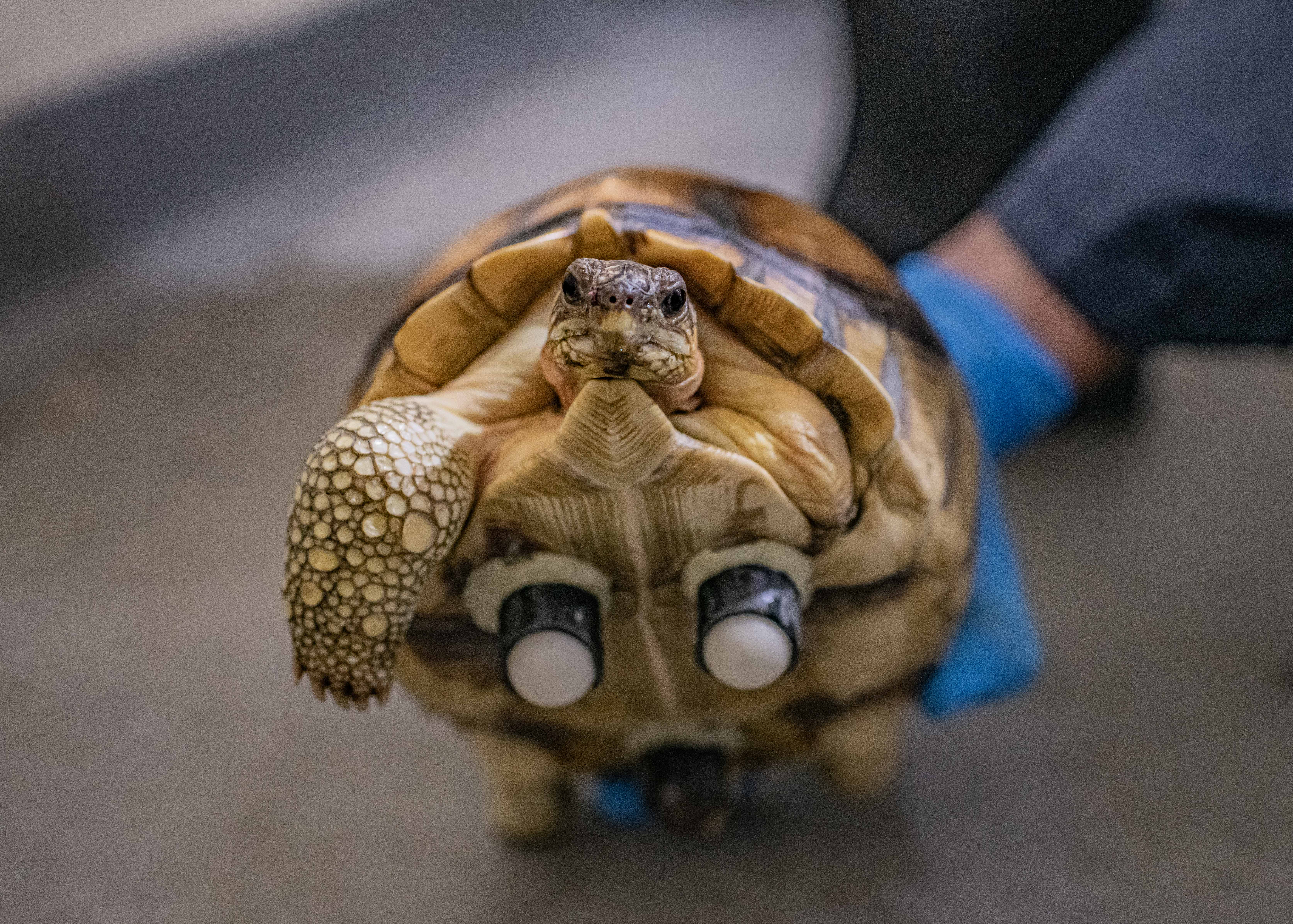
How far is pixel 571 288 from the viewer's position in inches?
25.5

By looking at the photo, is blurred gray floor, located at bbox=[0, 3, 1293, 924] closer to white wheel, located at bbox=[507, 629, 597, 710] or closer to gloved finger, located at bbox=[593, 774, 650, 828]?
gloved finger, located at bbox=[593, 774, 650, 828]

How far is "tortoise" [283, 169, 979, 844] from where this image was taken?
0.72 meters

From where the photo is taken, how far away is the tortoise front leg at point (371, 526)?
0.72m

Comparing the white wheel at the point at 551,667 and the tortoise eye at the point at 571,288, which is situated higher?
the tortoise eye at the point at 571,288

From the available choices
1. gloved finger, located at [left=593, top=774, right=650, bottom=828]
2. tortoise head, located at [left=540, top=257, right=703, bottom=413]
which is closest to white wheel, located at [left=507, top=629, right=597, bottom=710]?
tortoise head, located at [left=540, top=257, right=703, bottom=413]

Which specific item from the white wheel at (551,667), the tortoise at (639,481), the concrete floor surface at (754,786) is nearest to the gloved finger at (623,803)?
the concrete floor surface at (754,786)

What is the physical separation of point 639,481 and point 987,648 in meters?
0.56

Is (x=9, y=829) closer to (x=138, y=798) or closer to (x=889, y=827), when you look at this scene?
(x=138, y=798)

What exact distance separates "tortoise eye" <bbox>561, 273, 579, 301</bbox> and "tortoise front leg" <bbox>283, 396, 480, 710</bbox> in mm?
159

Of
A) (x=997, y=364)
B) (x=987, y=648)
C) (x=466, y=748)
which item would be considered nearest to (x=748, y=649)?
(x=987, y=648)

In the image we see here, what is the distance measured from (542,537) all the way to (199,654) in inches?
35.9

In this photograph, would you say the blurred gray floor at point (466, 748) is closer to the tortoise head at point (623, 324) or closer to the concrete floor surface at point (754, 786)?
the concrete floor surface at point (754, 786)

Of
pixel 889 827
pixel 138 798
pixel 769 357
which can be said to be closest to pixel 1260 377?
pixel 889 827

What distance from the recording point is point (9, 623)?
1553mm
